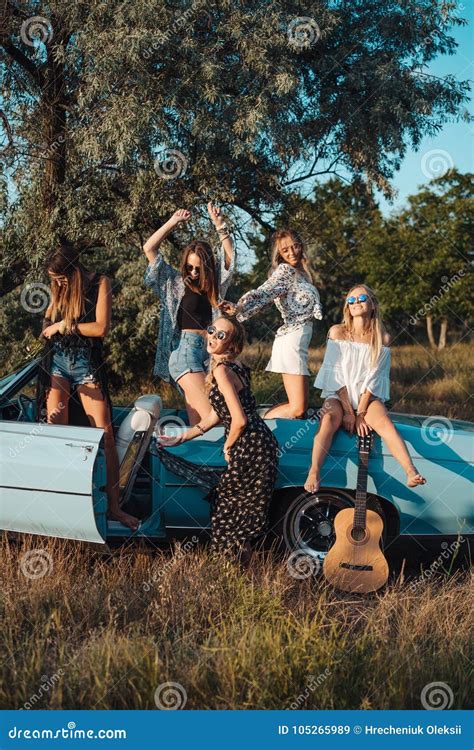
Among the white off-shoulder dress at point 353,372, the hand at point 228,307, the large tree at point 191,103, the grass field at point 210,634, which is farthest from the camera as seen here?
A: the large tree at point 191,103

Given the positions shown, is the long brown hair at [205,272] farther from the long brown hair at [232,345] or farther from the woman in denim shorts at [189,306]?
the long brown hair at [232,345]

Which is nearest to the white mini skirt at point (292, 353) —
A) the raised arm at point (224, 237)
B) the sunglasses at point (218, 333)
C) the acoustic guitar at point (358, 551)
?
the raised arm at point (224, 237)

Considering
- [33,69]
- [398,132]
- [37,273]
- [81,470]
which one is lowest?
[81,470]

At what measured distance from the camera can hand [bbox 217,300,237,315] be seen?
5348 mm

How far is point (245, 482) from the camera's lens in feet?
15.4

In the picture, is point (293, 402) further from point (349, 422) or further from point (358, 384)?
point (349, 422)

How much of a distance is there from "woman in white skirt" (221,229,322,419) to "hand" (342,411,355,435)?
0.76 meters

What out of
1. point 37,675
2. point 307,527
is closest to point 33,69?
point 307,527

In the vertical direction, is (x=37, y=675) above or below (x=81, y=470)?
below

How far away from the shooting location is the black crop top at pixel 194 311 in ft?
18.6

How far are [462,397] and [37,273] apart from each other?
708cm

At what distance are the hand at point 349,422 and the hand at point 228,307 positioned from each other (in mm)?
1027

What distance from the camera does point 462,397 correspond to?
516 inches

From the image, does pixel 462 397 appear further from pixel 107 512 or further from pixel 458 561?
pixel 107 512
